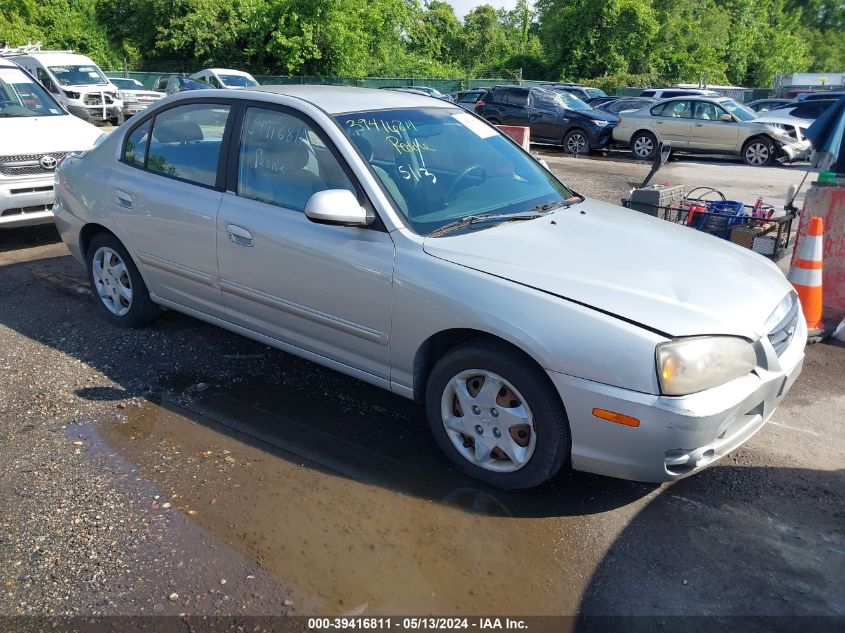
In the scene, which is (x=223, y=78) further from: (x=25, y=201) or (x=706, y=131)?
(x=25, y=201)

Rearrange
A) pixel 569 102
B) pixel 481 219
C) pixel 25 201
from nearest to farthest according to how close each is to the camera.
→ pixel 481 219 < pixel 25 201 < pixel 569 102

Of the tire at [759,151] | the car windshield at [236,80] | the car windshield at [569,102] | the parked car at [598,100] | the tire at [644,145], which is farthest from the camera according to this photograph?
the parked car at [598,100]

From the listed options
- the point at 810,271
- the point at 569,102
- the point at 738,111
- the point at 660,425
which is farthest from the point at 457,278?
the point at 569,102

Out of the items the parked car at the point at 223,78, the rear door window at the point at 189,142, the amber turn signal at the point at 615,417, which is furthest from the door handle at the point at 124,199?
the parked car at the point at 223,78

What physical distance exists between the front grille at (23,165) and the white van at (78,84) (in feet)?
47.6

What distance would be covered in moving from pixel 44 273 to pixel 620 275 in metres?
5.57

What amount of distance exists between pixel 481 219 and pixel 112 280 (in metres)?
3.00

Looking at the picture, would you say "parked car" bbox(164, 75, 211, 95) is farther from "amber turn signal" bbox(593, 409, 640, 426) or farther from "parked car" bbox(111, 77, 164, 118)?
"amber turn signal" bbox(593, 409, 640, 426)

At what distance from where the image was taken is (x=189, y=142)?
4.77m

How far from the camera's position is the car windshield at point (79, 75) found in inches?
831

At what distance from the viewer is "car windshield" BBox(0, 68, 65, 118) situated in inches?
325

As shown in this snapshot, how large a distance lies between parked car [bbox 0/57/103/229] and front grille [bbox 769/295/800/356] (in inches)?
264

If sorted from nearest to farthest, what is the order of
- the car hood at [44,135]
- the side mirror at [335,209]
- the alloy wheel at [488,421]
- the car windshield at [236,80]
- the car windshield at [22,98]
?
the alloy wheel at [488,421] < the side mirror at [335,209] < the car hood at [44,135] < the car windshield at [22,98] < the car windshield at [236,80]

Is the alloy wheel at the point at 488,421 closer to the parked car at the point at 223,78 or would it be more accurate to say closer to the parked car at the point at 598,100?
the parked car at the point at 598,100
